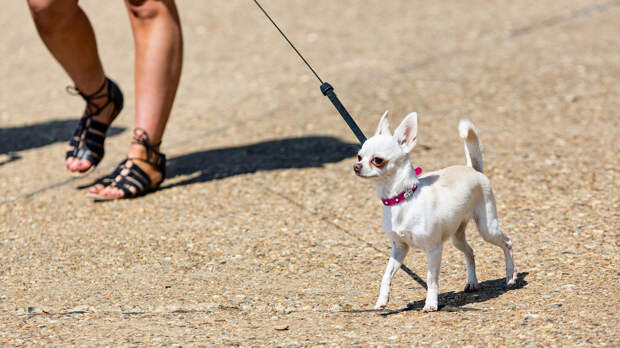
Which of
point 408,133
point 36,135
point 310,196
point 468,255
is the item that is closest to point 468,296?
point 468,255

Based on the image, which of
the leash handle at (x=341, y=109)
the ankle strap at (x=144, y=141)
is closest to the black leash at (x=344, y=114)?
the leash handle at (x=341, y=109)

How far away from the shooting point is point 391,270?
320 centimetres

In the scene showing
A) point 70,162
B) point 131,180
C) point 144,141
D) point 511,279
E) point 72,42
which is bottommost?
point 70,162

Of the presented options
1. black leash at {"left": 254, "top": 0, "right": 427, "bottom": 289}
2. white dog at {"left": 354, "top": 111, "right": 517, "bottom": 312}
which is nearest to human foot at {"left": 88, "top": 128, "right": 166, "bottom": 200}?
black leash at {"left": 254, "top": 0, "right": 427, "bottom": 289}

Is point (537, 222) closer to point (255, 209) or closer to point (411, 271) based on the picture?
point (411, 271)

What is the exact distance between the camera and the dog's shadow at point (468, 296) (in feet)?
10.7

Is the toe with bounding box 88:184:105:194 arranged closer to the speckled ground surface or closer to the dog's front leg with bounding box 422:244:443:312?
the speckled ground surface

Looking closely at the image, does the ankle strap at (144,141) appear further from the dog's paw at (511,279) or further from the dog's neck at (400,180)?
the dog's paw at (511,279)

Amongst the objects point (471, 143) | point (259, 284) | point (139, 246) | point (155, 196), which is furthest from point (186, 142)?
point (471, 143)

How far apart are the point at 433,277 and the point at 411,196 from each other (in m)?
0.32

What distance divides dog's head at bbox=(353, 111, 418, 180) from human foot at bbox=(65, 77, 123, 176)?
240 cm

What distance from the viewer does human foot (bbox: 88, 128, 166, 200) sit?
4.76m

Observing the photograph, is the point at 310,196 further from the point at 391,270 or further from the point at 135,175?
the point at 391,270

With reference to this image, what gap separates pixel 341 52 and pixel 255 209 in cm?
388
